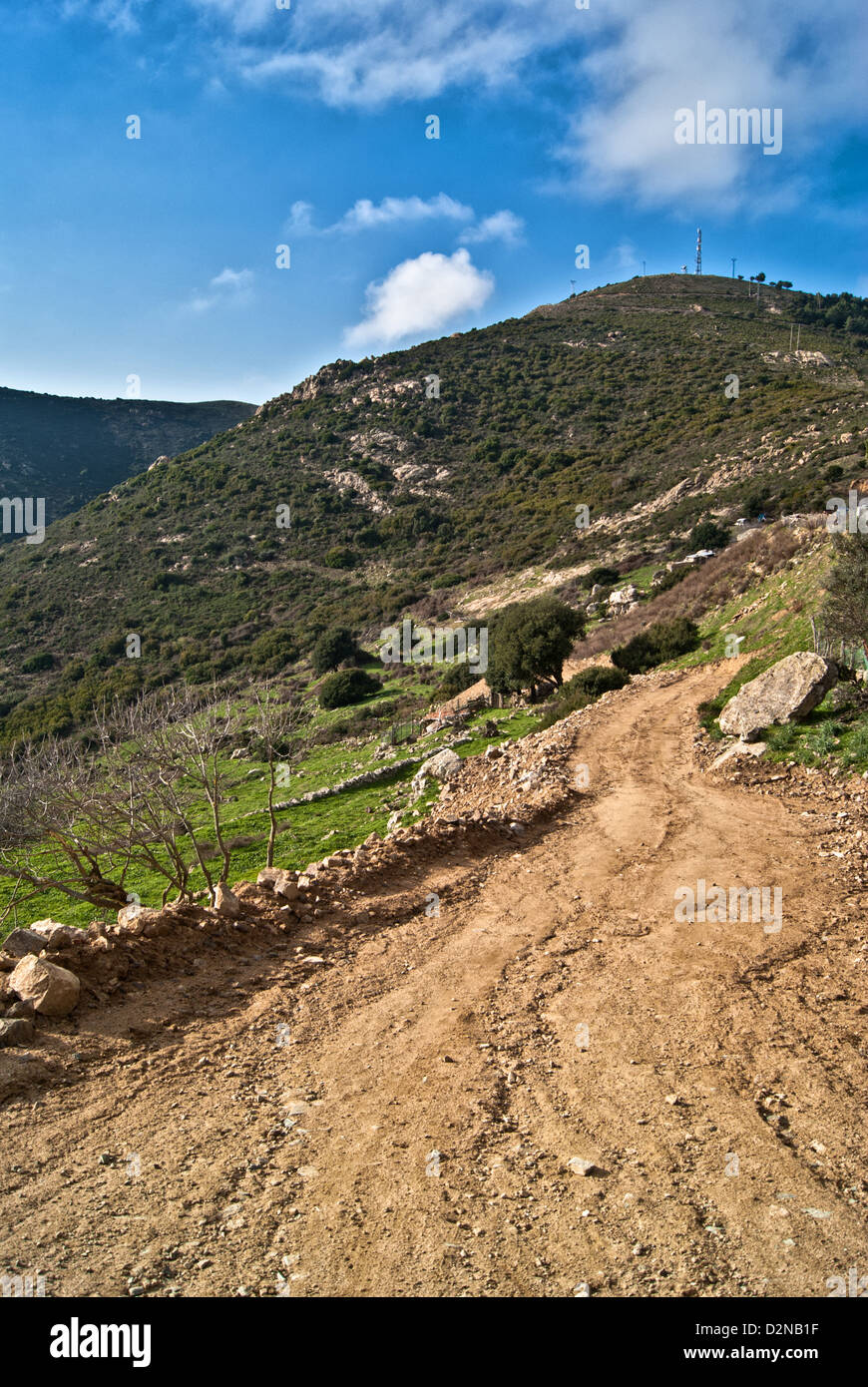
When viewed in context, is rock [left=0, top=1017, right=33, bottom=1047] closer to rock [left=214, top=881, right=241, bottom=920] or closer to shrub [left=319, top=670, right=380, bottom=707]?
rock [left=214, top=881, right=241, bottom=920]

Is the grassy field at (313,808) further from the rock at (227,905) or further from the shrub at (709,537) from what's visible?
the shrub at (709,537)

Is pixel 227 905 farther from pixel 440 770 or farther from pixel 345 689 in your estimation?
pixel 345 689

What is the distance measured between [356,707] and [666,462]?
1384 inches

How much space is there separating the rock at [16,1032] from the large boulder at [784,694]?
1153 cm

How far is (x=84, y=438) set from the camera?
106 m

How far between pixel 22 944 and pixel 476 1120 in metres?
4.02

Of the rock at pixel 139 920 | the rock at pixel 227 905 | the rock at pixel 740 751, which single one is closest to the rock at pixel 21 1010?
the rock at pixel 139 920

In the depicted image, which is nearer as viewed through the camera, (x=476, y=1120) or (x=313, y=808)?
(x=476, y=1120)

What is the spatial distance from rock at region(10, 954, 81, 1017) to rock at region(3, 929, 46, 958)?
516 mm

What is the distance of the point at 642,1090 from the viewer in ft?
14.2

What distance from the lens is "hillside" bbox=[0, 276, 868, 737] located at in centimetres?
4672

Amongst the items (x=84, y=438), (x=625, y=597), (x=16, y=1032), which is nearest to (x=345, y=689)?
(x=625, y=597)
